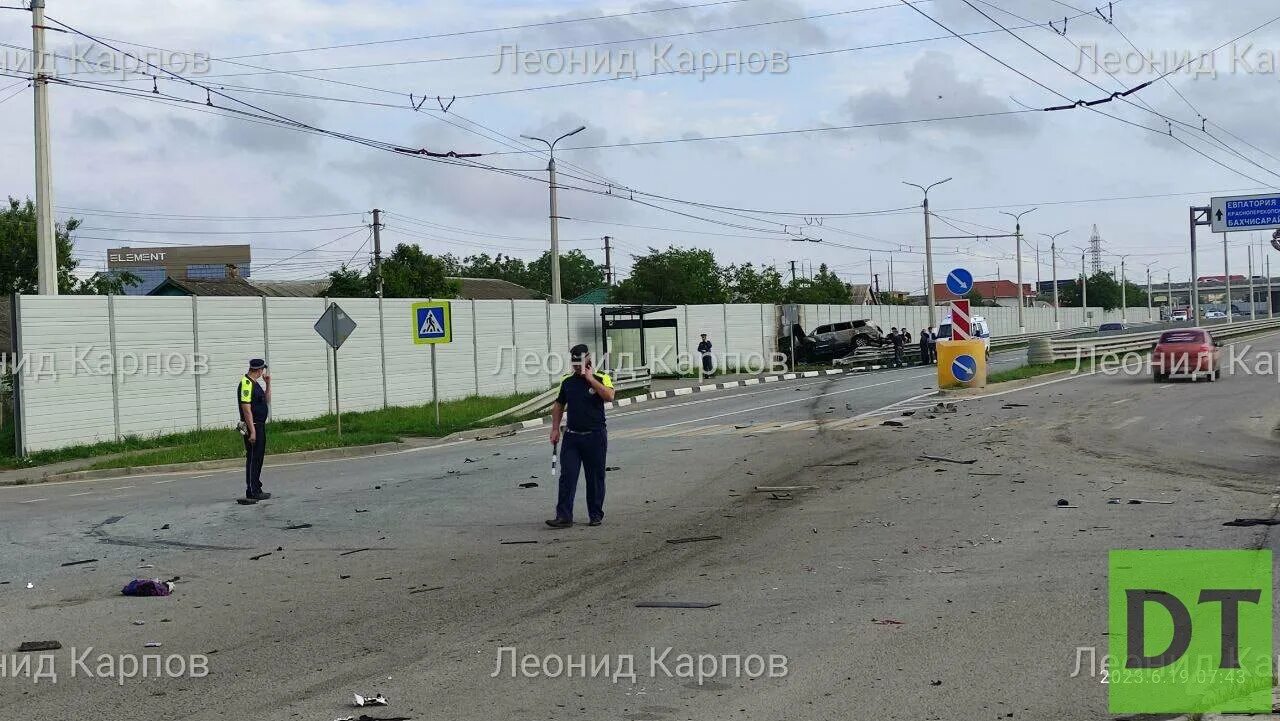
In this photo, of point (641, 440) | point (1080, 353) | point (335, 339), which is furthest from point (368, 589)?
point (1080, 353)

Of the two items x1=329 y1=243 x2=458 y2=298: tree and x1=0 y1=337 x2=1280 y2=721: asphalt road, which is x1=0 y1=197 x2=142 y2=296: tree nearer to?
x1=329 y1=243 x2=458 y2=298: tree

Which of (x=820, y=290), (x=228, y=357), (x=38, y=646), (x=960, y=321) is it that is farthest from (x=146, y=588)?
(x=820, y=290)

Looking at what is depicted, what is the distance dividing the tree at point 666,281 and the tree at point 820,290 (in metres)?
16.5

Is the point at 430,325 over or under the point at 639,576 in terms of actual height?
over

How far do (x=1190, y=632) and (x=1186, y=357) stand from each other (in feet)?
90.8

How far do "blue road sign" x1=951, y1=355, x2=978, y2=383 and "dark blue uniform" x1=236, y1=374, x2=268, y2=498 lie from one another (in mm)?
19966

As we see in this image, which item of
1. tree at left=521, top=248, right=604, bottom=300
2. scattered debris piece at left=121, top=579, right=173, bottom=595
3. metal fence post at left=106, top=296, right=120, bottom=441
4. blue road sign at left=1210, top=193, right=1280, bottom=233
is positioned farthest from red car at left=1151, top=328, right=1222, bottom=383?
tree at left=521, top=248, right=604, bottom=300

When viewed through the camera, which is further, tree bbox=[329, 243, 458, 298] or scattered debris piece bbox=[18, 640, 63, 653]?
tree bbox=[329, 243, 458, 298]

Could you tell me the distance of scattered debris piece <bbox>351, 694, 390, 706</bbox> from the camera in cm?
598

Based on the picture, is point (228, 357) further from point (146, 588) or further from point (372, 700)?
point (372, 700)

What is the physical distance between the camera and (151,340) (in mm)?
26484

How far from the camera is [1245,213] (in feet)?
163

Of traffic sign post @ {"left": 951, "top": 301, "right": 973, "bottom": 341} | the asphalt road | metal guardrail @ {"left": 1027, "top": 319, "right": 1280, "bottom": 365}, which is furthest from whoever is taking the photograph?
metal guardrail @ {"left": 1027, "top": 319, "right": 1280, "bottom": 365}

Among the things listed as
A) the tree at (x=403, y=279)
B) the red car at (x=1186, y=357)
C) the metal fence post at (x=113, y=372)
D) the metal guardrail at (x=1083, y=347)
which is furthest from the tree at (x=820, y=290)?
the metal fence post at (x=113, y=372)
